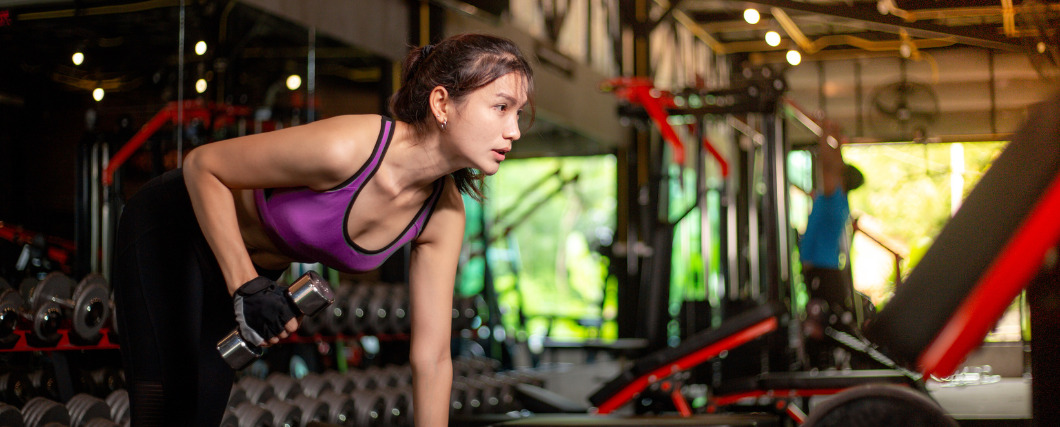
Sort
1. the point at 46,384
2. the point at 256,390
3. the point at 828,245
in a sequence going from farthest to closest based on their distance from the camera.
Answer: the point at 828,245, the point at 256,390, the point at 46,384

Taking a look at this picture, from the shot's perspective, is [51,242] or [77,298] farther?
[51,242]

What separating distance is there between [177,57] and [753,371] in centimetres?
309

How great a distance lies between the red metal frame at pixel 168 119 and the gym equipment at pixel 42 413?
91 cm

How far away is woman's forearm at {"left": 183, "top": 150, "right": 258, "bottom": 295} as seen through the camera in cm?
128

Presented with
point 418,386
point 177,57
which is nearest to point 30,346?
point 177,57

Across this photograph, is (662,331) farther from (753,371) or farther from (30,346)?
(30,346)

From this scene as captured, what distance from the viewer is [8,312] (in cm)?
220

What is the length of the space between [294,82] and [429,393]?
107 inches

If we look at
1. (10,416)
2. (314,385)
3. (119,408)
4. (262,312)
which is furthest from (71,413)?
(262,312)

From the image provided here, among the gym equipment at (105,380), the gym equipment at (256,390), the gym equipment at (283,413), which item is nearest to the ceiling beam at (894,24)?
the gym equipment at (283,413)

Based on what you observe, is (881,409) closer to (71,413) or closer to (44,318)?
(71,413)

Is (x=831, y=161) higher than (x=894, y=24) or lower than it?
lower

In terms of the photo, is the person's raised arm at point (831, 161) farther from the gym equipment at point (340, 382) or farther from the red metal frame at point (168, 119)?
the red metal frame at point (168, 119)

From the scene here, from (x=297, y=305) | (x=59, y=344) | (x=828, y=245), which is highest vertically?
(x=828, y=245)
